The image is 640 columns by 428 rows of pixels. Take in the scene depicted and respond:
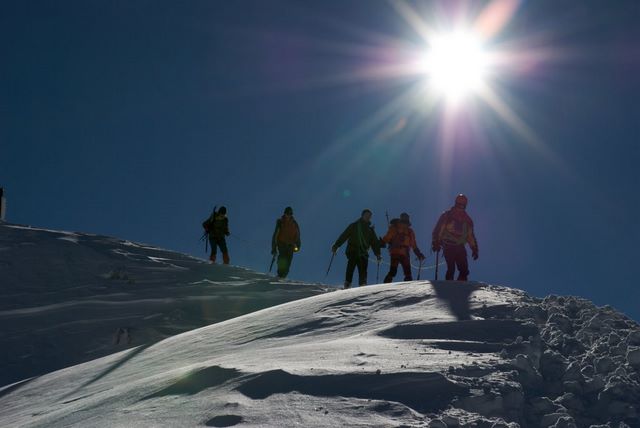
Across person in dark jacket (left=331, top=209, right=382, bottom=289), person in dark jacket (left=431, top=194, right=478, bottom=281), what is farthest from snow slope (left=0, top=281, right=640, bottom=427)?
person in dark jacket (left=331, top=209, right=382, bottom=289)

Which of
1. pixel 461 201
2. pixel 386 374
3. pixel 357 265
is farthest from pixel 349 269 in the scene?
pixel 386 374

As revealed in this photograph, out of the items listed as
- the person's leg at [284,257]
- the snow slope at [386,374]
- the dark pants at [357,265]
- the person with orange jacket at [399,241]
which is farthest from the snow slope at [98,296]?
the snow slope at [386,374]

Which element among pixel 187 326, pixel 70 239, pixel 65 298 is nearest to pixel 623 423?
pixel 187 326

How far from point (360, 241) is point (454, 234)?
2.77 metres

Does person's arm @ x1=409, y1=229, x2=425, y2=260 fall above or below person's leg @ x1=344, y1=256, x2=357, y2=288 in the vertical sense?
above

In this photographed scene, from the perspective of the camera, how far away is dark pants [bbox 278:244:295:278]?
695 inches

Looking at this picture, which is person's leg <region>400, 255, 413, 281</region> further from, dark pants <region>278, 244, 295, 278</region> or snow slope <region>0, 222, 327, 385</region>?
dark pants <region>278, 244, 295, 278</region>

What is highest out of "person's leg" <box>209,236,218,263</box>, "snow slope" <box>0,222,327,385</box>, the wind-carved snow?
"person's leg" <box>209,236,218,263</box>

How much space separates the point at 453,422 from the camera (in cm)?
438

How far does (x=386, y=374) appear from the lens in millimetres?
5285

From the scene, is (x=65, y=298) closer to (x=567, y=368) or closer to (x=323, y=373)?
(x=323, y=373)

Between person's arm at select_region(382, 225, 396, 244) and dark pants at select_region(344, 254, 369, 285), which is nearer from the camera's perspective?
person's arm at select_region(382, 225, 396, 244)

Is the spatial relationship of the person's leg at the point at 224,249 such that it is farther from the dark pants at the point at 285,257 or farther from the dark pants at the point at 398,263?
the dark pants at the point at 398,263

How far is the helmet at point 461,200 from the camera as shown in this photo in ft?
40.9
